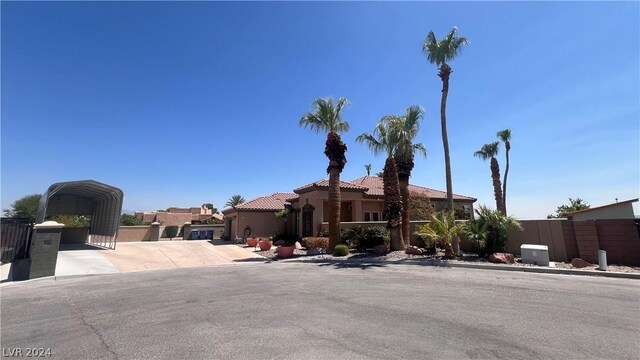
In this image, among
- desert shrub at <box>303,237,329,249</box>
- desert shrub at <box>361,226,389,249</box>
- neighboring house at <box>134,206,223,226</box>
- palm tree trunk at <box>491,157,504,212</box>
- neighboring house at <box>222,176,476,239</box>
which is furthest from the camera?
neighboring house at <box>134,206,223,226</box>

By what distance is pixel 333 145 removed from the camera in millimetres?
20016

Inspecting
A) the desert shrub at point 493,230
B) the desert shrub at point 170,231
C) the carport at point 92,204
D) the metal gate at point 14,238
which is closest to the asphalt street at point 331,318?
the desert shrub at point 493,230

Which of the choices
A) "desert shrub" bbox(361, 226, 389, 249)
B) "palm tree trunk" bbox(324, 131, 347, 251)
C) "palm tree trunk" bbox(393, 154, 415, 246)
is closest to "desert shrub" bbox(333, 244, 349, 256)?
"palm tree trunk" bbox(324, 131, 347, 251)

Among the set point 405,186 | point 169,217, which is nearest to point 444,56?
point 405,186

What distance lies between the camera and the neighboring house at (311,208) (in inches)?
1001

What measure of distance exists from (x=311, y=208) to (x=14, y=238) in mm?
17620

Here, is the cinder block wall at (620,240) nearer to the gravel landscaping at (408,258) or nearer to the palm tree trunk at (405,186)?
the gravel landscaping at (408,258)

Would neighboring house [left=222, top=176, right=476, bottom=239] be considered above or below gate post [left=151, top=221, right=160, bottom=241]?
above

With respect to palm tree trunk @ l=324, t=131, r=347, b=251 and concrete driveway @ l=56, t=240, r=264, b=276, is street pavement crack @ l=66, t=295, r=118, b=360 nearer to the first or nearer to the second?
concrete driveway @ l=56, t=240, r=264, b=276

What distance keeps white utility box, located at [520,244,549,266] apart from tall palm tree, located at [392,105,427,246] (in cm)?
667

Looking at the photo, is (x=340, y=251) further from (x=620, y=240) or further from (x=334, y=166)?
(x=620, y=240)

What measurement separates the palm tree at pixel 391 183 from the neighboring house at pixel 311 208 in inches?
272

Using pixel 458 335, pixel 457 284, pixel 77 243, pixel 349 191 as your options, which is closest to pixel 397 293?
pixel 457 284

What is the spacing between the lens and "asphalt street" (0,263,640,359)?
498cm
